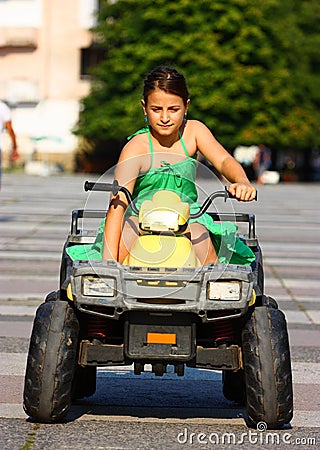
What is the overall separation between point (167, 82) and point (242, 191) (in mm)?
724

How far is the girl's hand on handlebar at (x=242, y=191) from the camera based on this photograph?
5.19 metres

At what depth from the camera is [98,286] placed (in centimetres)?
507

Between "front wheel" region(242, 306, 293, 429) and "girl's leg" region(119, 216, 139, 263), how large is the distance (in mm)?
662

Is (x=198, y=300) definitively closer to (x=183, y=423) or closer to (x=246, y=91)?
(x=183, y=423)

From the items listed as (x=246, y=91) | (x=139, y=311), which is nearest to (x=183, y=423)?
(x=139, y=311)

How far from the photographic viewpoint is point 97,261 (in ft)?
16.9

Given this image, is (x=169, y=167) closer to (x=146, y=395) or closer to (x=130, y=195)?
(x=130, y=195)

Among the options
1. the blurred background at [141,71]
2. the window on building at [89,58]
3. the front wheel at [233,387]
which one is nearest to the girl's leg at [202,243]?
the front wheel at [233,387]

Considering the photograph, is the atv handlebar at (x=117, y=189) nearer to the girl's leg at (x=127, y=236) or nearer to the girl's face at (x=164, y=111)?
the girl's leg at (x=127, y=236)

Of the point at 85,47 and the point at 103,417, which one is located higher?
the point at 85,47

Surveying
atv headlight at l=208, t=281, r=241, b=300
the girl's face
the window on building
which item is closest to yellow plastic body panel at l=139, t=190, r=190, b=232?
atv headlight at l=208, t=281, r=241, b=300

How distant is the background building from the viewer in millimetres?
53969

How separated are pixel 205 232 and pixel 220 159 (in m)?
0.49

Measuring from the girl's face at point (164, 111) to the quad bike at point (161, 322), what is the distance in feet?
1.32
